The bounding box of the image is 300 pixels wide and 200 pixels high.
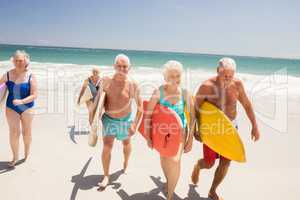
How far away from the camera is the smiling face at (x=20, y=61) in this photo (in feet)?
11.9

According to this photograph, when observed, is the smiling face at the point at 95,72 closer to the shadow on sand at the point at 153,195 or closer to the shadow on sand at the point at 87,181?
the shadow on sand at the point at 87,181

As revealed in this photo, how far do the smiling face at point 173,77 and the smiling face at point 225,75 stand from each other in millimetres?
513

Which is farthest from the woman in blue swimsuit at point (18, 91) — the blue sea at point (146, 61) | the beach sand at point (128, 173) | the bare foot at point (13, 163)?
the blue sea at point (146, 61)

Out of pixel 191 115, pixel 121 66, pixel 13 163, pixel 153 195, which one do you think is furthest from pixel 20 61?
pixel 153 195

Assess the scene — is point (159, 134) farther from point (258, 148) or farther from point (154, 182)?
point (258, 148)

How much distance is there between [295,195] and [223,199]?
109cm

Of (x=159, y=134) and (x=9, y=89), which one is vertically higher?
(x=9, y=89)

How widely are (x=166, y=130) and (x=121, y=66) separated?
1.03m

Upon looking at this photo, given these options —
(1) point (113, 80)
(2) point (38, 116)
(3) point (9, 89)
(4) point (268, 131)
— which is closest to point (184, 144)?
(1) point (113, 80)

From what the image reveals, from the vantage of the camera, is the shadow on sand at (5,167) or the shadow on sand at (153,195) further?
the shadow on sand at (5,167)

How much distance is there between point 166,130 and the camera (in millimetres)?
2994

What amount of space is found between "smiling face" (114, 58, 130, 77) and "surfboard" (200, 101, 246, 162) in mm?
1104

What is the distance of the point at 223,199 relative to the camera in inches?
138

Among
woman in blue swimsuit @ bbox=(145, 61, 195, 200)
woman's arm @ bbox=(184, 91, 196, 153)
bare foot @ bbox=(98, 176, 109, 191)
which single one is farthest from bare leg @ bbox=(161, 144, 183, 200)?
bare foot @ bbox=(98, 176, 109, 191)
